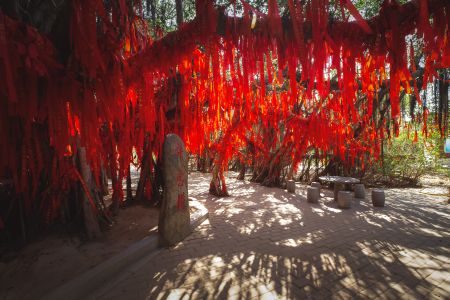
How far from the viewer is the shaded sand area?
2.56 meters

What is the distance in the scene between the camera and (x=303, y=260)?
3.27 m

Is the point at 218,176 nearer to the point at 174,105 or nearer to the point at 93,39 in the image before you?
the point at 174,105

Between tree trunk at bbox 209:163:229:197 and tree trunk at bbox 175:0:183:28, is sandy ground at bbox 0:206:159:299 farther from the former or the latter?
tree trunk at bbox 209:163:229:197

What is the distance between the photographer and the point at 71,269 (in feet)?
9.14

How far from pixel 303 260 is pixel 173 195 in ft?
7.01

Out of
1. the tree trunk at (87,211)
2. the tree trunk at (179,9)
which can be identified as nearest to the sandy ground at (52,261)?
the tree trunk at (87,211)

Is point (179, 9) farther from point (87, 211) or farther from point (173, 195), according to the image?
point (87, 211)

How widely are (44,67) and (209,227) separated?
3.71 m

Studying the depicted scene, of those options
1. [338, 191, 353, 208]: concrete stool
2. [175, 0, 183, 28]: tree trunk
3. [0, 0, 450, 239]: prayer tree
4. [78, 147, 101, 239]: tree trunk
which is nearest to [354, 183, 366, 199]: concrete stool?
[338, 191, 353, 208]: concrete stool

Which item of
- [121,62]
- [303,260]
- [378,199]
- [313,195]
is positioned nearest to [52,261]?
[121,62]

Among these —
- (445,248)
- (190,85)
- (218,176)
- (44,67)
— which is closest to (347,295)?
(445,248)

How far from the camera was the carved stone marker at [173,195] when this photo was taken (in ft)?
12.6

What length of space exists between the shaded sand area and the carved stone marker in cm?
24

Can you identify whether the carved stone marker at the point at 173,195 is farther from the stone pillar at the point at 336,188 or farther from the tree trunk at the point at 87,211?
the stone pillar at the point at 336,188
